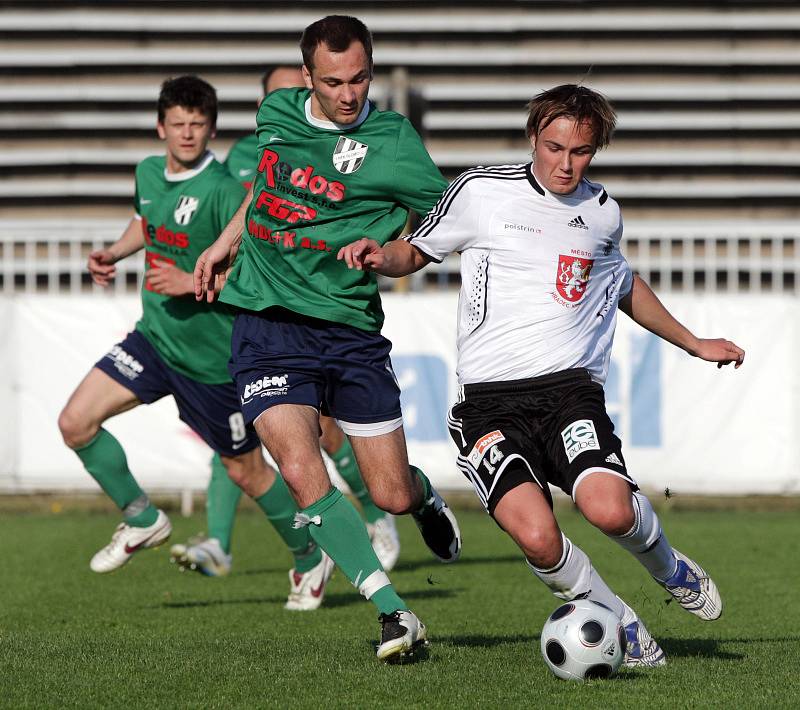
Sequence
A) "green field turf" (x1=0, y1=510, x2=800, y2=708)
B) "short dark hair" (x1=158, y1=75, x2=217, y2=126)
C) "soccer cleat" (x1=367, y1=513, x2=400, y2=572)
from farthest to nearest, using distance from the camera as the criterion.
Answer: "soccer cleat" (x1=367, y1=513, x2=400, y2=572) < "short dark hair" (x1=158, y1=75, x2=217, y2=126) < "green field turf" (x1=0, y1=510, x2=800, y2=708)

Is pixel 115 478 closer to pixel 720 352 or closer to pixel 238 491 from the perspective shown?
pixel 238 491

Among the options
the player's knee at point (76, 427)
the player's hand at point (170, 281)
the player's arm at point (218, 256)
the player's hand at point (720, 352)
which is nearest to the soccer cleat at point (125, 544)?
the player's knee at point (76, 427)

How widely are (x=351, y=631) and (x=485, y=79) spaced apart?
10583 mm

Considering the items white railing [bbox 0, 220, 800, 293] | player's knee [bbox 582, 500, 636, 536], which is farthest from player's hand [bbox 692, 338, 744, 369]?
white railing [bbox 0, 220, 800, 293]

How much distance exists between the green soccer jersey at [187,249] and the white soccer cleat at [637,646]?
268 cm

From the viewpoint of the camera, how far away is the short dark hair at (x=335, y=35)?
518cm

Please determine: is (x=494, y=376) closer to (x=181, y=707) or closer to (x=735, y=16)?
(x=181, y=707)

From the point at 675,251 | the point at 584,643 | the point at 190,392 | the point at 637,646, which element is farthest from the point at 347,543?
the point at 675,251

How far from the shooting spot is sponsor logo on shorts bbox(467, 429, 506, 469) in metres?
4.97

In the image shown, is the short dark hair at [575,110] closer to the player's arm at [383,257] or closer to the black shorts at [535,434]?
the player's arm at [383,257]

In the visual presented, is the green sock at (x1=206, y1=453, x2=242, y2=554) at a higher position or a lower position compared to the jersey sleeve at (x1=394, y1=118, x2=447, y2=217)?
lower

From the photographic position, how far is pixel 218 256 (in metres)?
5.55

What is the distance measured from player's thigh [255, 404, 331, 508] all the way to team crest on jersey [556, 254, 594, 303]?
103cm

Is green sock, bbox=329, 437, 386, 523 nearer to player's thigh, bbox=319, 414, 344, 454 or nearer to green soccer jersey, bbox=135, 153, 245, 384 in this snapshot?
player's thigh, bbox=319, 414, 344, 454
